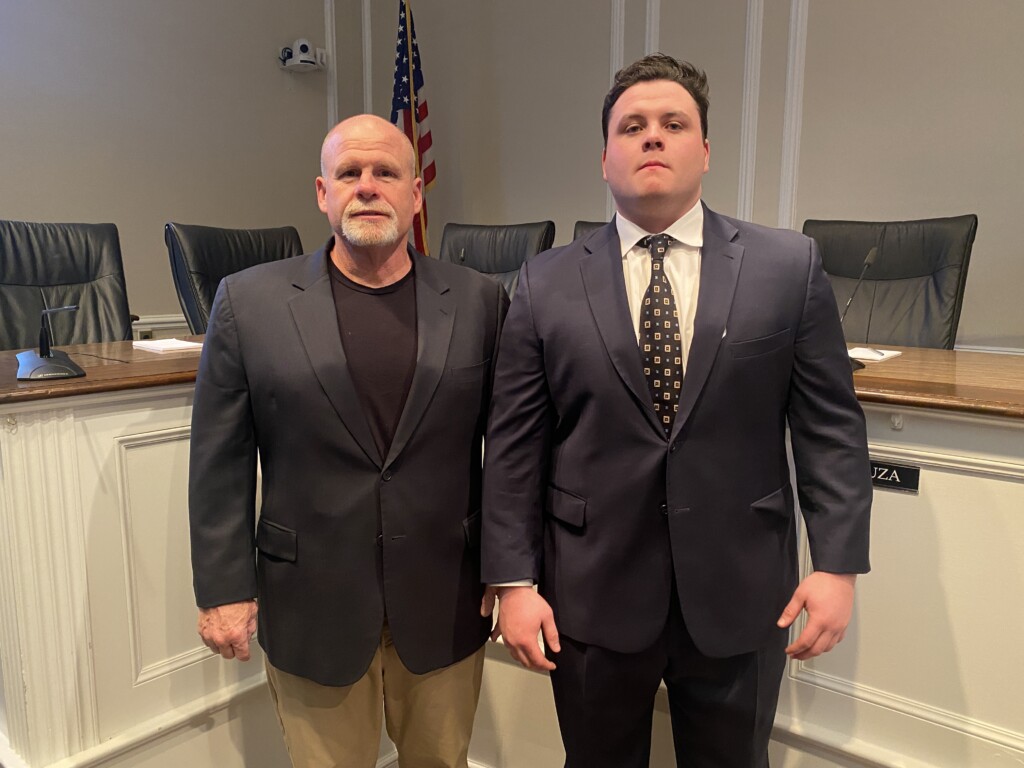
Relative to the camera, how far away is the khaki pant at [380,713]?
49.1 inches

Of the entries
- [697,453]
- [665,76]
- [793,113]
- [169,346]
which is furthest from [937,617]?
[793,113]

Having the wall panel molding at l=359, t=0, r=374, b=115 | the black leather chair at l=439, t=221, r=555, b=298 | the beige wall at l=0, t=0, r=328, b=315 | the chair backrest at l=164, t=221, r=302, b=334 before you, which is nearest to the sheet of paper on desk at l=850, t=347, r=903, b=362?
the black leather chair at l=439, t=221, r=555, b=298

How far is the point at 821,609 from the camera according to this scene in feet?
3.37

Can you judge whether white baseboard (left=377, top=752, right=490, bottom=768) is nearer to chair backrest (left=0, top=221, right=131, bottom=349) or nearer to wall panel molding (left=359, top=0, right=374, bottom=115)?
chair backrest (left=0, top=221, right=131, bottom=349)

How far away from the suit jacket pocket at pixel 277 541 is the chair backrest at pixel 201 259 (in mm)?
1752

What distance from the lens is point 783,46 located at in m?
3.76

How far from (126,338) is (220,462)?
6.33 ft

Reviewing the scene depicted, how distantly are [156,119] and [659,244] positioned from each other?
12.5 ft

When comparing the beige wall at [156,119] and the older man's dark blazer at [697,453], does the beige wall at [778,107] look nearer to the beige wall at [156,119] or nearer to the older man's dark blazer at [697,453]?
the beige wall at [156,119]

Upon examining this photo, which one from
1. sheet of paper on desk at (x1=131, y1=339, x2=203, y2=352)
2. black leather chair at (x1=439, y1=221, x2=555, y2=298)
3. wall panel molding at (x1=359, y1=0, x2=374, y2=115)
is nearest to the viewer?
sheet of paper on desk at (x1=131, y1=339, x2=203, y2=352)

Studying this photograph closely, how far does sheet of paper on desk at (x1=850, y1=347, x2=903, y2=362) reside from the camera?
1.84m

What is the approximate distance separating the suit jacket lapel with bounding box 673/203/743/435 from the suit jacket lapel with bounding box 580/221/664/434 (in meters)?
0.06

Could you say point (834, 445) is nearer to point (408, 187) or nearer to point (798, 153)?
point (408, 187)

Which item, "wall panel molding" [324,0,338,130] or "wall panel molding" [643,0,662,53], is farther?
"wall panel molding" [324,0,338,130]
